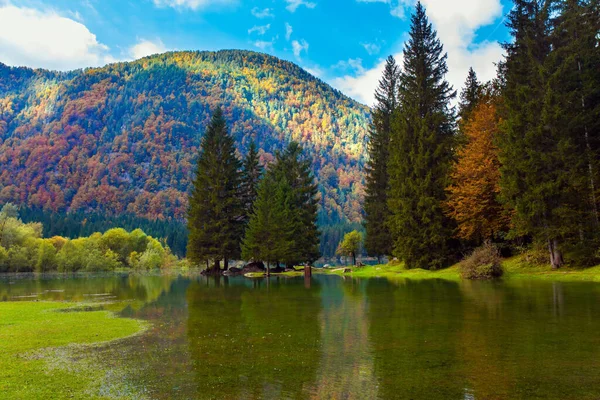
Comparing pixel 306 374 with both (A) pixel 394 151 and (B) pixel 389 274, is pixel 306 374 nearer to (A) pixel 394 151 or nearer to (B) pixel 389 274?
(B) pixel 389 274

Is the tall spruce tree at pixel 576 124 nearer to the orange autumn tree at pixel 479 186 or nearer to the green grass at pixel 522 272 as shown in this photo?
the green grass at pixel 522 272

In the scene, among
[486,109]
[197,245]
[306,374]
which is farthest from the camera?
[197,245]

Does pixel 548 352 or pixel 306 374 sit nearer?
pixel 306 374

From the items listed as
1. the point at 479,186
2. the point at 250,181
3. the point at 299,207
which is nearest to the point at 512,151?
the point at 479,186

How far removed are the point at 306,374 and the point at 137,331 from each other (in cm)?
727

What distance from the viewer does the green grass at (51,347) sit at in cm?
766

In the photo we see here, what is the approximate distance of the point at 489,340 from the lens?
10.6 m

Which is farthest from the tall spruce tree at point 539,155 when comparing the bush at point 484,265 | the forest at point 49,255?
the forest at point 49,255

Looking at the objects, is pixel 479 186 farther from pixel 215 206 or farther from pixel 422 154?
pixel 215 206

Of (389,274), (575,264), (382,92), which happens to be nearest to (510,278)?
(575,264)

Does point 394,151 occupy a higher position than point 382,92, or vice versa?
point 382,92

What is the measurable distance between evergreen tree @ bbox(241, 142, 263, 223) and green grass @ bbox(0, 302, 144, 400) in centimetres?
4613

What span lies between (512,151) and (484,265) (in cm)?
872

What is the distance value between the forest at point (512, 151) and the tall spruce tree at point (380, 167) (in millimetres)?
10259
